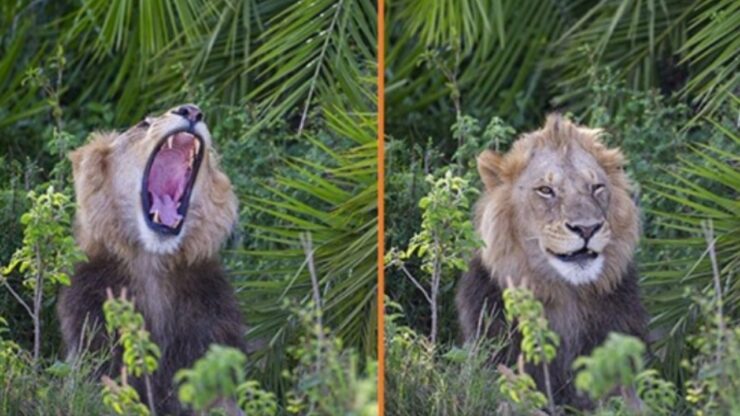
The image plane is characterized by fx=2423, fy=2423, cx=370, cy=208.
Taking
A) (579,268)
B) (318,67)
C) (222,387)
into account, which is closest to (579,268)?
(579,268)

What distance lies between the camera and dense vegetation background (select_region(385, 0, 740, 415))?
14.1ft

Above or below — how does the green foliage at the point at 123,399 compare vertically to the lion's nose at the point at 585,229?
below

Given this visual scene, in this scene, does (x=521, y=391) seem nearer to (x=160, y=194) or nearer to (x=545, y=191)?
(x=545, y=191)

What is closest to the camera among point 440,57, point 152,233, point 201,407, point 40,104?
point 201,407

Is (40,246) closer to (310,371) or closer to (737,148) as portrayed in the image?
(310,371)

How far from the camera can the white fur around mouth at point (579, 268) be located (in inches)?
169

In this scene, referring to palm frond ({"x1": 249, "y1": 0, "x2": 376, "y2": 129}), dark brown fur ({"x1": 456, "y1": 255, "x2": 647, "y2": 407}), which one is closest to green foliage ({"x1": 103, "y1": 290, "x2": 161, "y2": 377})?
dark brown fur ({"x1": 456, "y1": 255, "x2": 647, "y2": 407})

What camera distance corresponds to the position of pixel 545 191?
4336mm

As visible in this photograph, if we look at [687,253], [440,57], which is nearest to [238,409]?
[687,253]

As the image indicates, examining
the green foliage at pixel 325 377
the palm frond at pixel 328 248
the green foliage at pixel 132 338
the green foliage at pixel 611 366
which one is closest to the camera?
the green foliage at pixel 611 366

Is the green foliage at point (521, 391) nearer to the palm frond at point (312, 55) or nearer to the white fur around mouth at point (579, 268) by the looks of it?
the white fur around mouth at point (579, 268)

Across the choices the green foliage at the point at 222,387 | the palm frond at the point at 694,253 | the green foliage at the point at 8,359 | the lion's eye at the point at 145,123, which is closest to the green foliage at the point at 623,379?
the palm frond at the point at 694,253

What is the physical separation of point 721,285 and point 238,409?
882 millimetres

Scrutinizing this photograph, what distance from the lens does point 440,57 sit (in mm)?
5262
